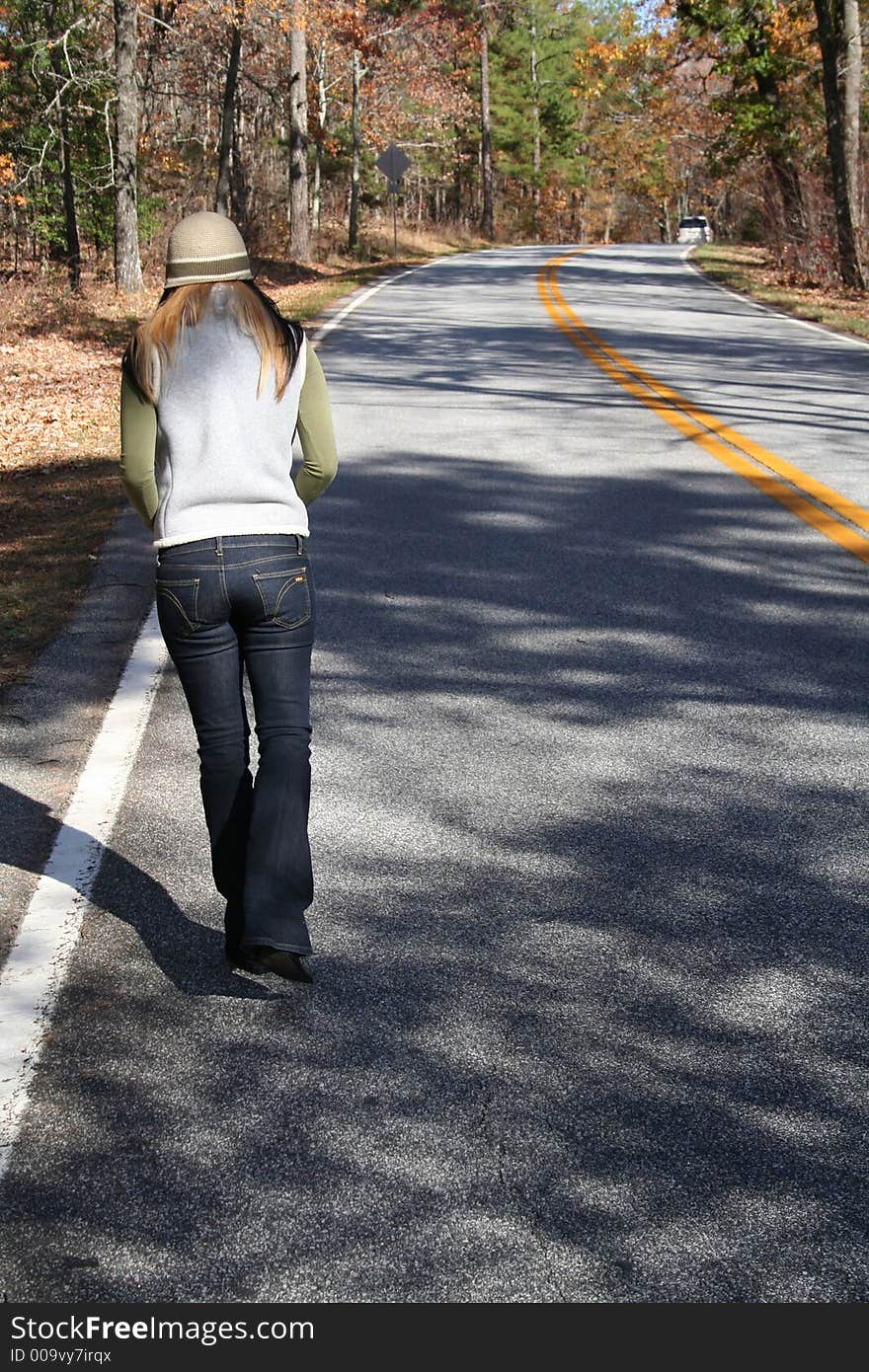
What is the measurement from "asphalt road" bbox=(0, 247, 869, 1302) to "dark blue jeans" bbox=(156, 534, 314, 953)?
0.24 m

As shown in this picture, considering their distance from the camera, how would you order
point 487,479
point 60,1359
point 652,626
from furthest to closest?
point 487,479 < point 652,626 < point 60,1359

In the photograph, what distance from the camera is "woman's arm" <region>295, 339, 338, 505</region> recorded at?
3.80 m

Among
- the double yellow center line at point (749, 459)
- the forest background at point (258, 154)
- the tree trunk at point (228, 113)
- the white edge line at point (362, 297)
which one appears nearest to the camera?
the double yellow center line at point (749, 459)

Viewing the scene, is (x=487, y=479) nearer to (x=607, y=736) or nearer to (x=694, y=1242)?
(x=607, y=736)

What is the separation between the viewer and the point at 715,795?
199 inches

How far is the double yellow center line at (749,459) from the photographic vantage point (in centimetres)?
884

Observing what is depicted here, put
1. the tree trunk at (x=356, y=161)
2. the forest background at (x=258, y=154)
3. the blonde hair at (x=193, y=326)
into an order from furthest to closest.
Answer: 1. the tree trunk at (x=356, y=161)
2. the forest background at (x=258, y=154)
3. the blonde hair at (x=193, y=326)

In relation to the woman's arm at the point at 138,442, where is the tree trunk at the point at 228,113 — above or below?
above

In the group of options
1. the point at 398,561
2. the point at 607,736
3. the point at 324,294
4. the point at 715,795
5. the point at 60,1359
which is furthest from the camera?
the point at 324,294

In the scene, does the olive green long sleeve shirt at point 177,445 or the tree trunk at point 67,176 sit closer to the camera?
the olive green long sleeve shirt at point 177,445

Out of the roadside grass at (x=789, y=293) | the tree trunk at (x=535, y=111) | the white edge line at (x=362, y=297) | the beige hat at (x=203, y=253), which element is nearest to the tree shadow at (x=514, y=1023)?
the beige hat at (x=203, y=253)

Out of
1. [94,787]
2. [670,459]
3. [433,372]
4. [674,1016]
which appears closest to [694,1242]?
[674,1016]

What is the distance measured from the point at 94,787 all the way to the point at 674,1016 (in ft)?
7.66

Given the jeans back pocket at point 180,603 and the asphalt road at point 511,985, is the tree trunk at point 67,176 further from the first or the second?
the jeans back pocket at point 180,603
